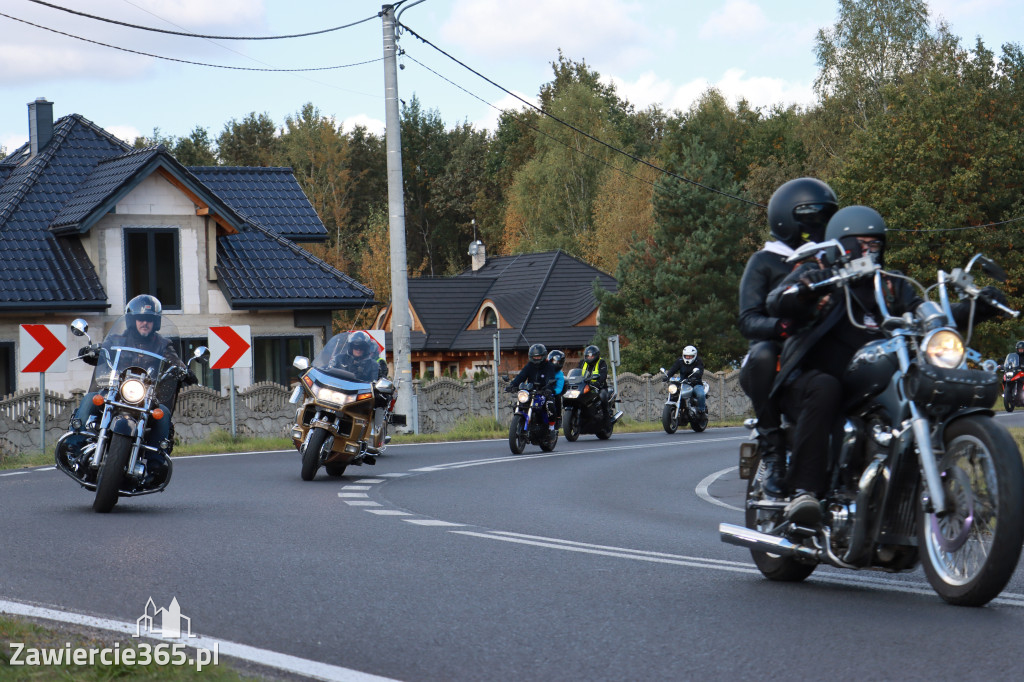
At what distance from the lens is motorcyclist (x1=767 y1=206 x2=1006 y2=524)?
6219mm

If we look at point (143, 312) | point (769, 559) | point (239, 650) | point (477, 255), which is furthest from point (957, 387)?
point (477, 255)

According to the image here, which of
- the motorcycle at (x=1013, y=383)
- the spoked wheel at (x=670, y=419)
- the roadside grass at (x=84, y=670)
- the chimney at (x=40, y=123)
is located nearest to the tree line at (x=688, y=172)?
the motorcycle at (x=1013, y=383)

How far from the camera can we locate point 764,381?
663 cm

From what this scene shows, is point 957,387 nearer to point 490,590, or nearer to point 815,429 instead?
point 815,429

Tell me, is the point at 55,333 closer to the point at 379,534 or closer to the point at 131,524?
the point at 131,524

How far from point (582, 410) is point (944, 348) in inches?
801

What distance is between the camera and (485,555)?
8.33 m

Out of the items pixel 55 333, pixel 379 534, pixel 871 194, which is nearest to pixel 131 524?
pixel 379 534

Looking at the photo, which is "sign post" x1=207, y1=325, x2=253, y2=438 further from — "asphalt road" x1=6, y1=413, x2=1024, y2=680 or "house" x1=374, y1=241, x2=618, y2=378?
"house" x1=374, y1=241, x2=618, y2=378

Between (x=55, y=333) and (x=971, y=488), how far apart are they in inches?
724

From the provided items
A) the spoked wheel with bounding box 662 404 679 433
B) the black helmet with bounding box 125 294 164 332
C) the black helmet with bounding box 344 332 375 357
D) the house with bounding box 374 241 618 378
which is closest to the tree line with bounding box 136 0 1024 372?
the house with bounding box 374 241 618 378

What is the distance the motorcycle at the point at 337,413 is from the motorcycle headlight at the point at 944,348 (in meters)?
10.1

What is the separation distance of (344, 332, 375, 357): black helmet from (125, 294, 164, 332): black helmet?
13.3ft

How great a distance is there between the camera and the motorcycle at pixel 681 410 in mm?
29359
